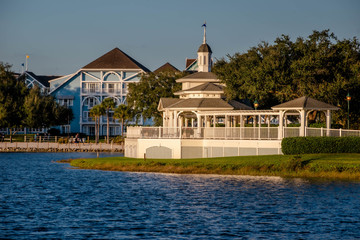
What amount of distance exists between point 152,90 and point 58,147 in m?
16.0

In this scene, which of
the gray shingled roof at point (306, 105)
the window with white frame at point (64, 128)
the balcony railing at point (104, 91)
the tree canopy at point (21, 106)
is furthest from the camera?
the window with white frame at point (64, 128)

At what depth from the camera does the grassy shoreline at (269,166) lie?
48375 mm

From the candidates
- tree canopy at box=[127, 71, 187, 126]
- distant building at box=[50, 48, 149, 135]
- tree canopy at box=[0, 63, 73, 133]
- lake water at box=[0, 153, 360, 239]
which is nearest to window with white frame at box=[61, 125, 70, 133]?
distant building at box=[50, 48, 149, 135]

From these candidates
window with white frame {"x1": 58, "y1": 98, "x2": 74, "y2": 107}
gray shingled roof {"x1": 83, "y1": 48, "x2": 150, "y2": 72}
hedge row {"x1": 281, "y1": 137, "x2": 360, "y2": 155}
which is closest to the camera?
hedge row {"x1": 281, "y1": 137, "x2": 360, "y2": 155}

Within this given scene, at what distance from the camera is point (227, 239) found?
95.0 ft

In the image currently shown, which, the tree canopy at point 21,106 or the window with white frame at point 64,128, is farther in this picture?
the window with white frame at point 64,128

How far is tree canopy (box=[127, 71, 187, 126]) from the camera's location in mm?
98938

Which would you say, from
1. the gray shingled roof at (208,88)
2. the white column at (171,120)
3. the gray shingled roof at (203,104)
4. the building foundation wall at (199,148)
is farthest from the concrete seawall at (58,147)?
the building foundation wall at (199,148)

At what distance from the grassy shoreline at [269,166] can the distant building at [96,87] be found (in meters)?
70.2

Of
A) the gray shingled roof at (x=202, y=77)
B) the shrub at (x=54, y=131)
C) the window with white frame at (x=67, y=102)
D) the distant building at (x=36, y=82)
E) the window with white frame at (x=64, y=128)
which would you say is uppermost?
the distant building at (x=36, y=82)

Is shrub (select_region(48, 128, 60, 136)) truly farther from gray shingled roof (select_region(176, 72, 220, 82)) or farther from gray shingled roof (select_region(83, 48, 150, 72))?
gray shingled roof (select_region(176, 72, 220, 82))

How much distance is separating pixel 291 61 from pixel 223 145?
619 inches

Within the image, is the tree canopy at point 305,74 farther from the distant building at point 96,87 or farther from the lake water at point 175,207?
the distant building at point 96,87

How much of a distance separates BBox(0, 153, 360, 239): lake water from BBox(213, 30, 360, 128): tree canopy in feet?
66.0
